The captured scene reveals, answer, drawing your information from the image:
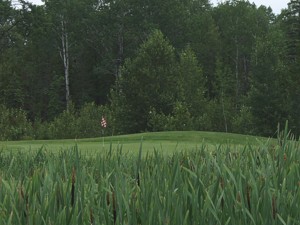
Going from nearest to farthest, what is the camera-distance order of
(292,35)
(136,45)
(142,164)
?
(142,164), (292,35), (136,45)

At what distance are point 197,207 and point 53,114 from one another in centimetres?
6059

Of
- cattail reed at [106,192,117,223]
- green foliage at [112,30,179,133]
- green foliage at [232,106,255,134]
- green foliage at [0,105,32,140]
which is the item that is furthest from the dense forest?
cattail reed at [106,192,117,223]

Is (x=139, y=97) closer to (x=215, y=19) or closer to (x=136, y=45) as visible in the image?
(x=136, y=45)

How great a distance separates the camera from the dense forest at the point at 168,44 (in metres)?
40.3

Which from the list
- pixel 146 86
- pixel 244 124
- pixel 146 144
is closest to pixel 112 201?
pixel 146 144

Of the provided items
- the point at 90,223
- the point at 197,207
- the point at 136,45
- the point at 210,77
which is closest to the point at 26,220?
the point at 90,223


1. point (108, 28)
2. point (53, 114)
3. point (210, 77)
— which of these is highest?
point (108, 28)

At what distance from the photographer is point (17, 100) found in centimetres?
5916

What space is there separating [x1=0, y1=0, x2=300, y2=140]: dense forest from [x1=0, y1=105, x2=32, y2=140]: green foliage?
37.4 feet

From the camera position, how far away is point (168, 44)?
40.4 meters

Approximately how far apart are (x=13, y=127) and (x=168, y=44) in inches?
682

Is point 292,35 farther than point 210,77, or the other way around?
point 210,77

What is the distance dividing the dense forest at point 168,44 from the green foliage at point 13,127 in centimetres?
1140

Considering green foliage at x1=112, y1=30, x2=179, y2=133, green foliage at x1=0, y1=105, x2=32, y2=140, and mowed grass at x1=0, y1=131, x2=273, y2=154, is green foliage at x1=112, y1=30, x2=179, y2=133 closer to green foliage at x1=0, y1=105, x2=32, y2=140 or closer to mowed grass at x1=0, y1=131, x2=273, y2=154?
green foliage at x1=0, y1=105, x2=32, y2=140
